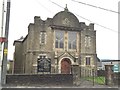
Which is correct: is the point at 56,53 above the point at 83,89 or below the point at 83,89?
above

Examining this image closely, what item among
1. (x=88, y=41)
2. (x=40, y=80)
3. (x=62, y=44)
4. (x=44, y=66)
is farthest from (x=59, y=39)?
(x=40, y=80)

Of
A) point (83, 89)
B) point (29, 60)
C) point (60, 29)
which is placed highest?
point (60, 29)

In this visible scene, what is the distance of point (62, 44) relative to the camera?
3375cm

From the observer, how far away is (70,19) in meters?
34.6

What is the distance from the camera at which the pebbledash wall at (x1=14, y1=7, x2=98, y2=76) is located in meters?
32.4

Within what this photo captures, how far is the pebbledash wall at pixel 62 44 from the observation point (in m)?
32.4

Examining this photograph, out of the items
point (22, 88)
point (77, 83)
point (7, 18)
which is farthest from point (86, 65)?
point (7, 18)

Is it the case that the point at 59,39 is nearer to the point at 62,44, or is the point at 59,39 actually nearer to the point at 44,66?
the point at 62,44

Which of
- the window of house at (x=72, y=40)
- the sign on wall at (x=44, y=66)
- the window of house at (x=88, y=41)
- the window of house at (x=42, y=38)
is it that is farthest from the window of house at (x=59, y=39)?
the sign on wall at (x=44, y=66)

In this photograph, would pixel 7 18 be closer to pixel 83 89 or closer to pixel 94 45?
pixel 83 89

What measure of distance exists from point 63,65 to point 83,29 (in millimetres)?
6337

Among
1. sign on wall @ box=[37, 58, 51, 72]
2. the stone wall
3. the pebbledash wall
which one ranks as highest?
the pebbledash wall

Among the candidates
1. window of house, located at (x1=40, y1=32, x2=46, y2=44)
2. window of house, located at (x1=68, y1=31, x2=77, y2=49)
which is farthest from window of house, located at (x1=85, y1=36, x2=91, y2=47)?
window of house, located at (x1=40, y1=32, x2=46, y2=44)

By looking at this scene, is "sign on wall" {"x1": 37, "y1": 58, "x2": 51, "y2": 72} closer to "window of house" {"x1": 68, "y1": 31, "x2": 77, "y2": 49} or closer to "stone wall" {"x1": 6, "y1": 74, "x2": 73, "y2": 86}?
"stone wall" {"x1": 6, "y1": 74, "x2": 73, "y2": 86}
